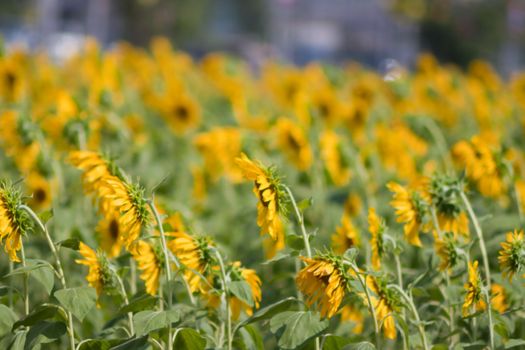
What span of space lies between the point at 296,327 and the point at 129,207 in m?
0.39

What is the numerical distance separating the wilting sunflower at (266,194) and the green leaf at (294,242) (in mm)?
49

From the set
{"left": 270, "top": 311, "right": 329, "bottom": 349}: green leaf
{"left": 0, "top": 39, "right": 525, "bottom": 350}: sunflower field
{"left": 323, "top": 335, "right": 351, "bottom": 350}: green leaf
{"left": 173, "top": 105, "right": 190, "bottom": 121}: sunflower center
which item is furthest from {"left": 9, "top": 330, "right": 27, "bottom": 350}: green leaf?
{"left": 173, "top": 105, "right": 190, "bottom": 121}: sunflower center

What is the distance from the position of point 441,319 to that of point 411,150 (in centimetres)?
201

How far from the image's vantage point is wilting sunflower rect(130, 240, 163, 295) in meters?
2.21

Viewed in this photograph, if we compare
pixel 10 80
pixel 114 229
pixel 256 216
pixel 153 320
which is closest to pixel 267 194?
pixel 153 320

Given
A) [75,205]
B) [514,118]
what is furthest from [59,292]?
[514,118]

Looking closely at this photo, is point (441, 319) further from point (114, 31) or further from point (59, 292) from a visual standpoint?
point (114, 31)

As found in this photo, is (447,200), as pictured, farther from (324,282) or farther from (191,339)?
(191,339)

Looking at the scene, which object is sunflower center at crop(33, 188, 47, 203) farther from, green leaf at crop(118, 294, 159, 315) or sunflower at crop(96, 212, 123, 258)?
green leaf at crop(118, 294, 159, 315)

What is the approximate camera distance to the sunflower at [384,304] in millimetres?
2076

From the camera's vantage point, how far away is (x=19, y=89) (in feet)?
14.2

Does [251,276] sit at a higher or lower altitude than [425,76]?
higher

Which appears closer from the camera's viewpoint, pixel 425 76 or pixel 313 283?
pixel 313 283

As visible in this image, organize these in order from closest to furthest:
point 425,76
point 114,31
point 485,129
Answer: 1. point 485,129
2. point 425,76
3. point 114,31
